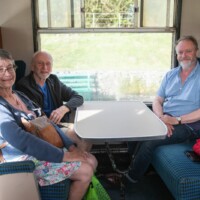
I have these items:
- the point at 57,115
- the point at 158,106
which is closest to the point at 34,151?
the point at 57,115

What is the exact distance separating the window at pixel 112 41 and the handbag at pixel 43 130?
1102 millimetres

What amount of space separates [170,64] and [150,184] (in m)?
1.26

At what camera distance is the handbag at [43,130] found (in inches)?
64.3

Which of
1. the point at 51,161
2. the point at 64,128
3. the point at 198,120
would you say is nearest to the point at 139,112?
the point at 198,120

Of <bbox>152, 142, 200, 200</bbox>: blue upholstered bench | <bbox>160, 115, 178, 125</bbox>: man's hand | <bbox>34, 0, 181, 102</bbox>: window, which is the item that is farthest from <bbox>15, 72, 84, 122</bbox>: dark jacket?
<bbox>152, 142, 200, 200</bbox>: blue upholstered bench

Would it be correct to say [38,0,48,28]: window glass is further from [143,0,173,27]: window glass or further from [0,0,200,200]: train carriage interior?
[143,0,173,27]: window glass

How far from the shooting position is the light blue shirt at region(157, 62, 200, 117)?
2.14 metres

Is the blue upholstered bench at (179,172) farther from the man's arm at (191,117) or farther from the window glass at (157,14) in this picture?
the window glass at (157,14)

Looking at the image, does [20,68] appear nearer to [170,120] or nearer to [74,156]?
[74,156]

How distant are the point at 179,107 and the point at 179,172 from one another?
2.41 feet

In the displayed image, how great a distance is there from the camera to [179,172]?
1.62 meters

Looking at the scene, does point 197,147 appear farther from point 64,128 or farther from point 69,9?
point 69,9

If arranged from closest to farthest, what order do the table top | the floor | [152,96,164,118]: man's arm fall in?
the table top < the floor < [152,96,164,118]: man's arm

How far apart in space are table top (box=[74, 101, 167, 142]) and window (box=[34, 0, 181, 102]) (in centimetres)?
57
